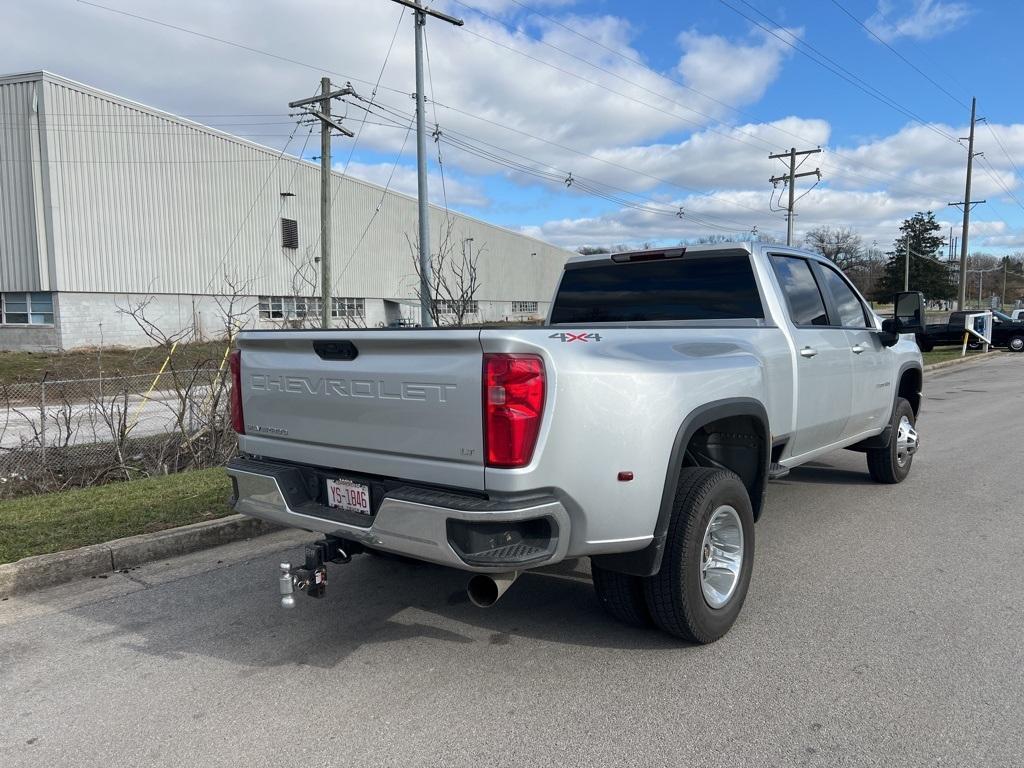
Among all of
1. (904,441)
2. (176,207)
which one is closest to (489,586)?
(904,441)

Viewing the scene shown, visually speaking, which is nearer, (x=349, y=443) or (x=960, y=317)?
(x=349, y=443)

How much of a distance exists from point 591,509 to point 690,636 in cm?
102

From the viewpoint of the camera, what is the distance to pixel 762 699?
3225 mm

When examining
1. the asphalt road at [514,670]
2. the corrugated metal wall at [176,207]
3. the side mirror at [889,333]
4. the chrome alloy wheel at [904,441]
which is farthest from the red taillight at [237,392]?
the corrugated metal wall at [176,207]

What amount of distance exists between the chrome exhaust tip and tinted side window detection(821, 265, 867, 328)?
3.71m

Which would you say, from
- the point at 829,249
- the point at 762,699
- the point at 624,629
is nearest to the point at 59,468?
the point at 624,629

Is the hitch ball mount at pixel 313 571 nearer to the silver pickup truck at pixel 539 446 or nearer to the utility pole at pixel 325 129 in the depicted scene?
the silver pickup truck at pixel 539 446

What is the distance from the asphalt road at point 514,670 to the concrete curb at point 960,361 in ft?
60.3

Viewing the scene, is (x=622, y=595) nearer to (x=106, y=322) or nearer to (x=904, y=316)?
(x=904, y=316)

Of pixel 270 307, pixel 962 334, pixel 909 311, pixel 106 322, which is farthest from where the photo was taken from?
pixel 270 307

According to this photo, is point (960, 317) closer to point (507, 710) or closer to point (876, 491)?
point (876, 491)

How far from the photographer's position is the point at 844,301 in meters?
6.04

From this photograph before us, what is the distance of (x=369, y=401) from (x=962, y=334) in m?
31.1

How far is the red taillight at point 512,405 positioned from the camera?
2.93 m
